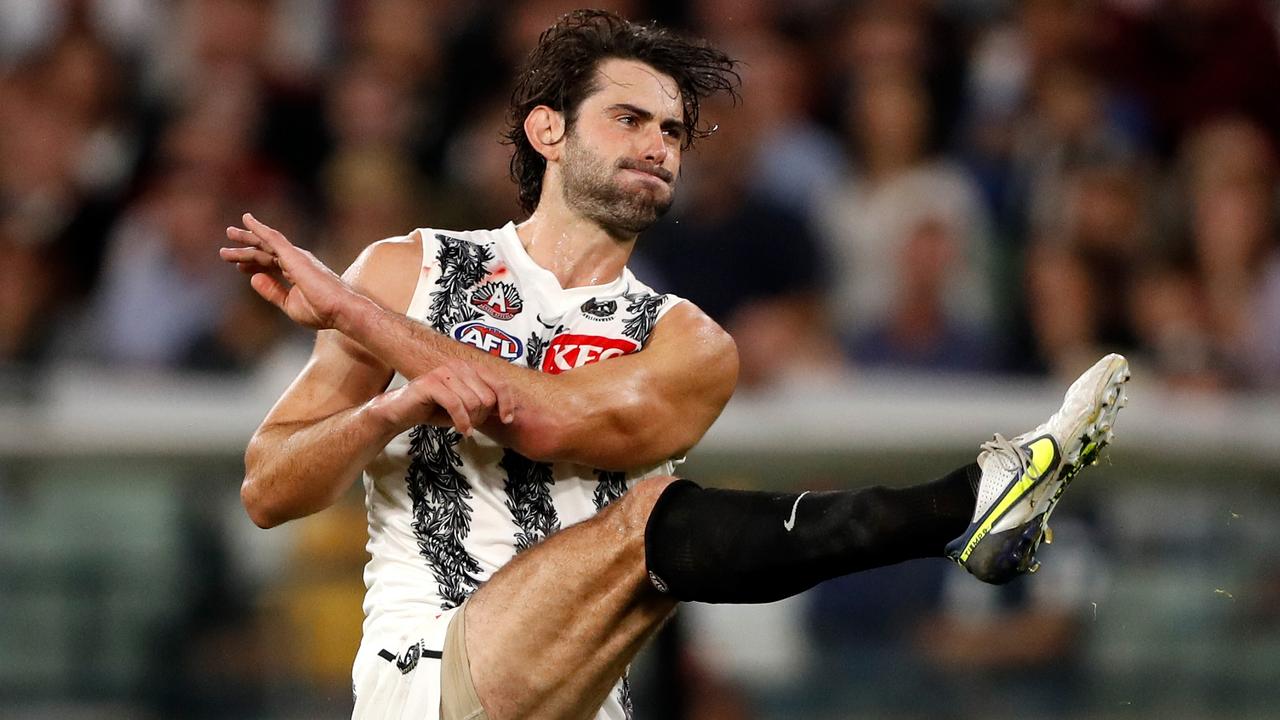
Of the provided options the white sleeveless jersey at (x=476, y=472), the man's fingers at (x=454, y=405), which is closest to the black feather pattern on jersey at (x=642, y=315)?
the white sleeveless jersey at (x=476, y=472)

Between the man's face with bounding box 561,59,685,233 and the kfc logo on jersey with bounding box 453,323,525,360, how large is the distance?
0.43 meters

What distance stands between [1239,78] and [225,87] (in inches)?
198

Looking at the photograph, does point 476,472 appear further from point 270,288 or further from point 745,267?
point 745,267

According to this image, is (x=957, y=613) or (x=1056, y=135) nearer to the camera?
(x=957, y=613)

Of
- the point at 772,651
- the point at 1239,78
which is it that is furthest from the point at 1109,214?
the point at 772,651

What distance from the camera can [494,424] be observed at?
4094mm

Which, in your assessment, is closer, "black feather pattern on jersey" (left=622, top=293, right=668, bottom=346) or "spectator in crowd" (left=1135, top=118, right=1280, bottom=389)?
"black feather pattern on jersey" (left=622, top=293, right=668, bottom=346)

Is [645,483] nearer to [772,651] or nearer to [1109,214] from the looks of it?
[772,651]

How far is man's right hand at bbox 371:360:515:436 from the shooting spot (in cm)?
385

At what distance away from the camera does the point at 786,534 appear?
12.8 feet

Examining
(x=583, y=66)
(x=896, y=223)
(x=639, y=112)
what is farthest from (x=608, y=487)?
(x=896, y=223)

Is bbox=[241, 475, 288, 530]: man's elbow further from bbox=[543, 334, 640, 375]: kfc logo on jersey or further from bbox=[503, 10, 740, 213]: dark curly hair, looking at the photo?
bbox=[503, 10, 740, 213]: dark curly hair

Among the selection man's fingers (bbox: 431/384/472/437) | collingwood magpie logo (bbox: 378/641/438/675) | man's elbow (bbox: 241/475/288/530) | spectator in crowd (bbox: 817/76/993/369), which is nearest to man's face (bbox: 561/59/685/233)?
man's fingers (bbox: 431/384/472/437)

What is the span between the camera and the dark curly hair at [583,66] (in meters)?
4.68
